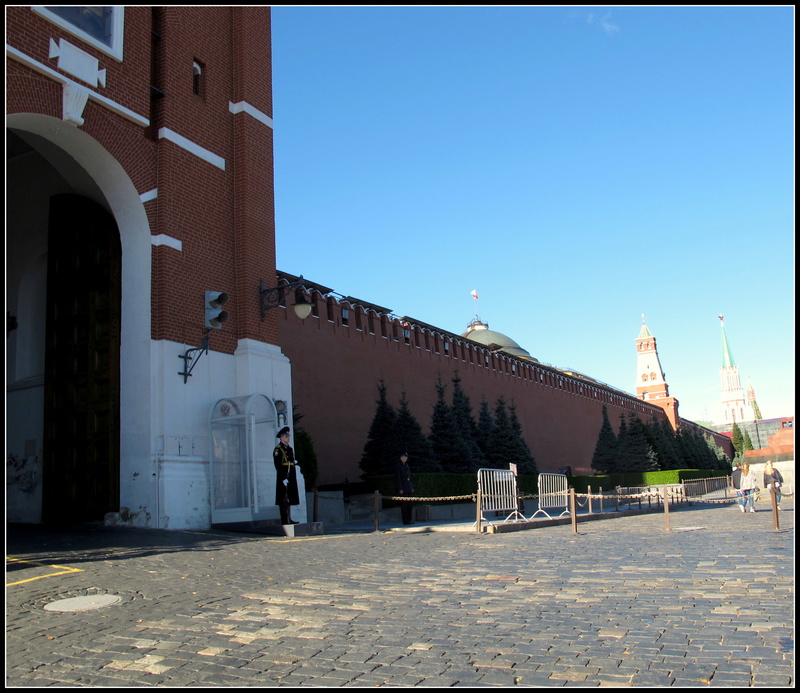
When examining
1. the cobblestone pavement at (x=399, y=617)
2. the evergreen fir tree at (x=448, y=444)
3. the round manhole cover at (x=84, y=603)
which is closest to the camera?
the cobblestone pavement at (x=399, y=617)

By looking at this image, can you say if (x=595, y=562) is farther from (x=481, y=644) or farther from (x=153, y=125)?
(x=153, y=125)

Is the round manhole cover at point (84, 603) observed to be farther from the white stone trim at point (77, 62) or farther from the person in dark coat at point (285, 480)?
the white stone trim at point (77, 62)

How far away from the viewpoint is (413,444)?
19.5 meters

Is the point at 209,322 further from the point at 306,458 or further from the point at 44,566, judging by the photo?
the point at 44,566

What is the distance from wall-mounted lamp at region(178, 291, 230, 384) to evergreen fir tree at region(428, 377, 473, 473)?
35.9ft

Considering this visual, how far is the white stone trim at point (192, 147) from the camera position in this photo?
1146 centimetres

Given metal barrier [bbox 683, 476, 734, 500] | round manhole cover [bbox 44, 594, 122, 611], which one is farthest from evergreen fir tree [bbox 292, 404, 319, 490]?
metal barrier [bbox 683, 476, 734, 500]

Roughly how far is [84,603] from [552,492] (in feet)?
41.0

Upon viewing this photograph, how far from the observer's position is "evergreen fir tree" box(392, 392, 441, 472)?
19.3 m

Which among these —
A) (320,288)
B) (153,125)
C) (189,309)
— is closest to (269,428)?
(189,309)

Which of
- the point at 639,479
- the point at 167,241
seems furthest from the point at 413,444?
the point at 639,479

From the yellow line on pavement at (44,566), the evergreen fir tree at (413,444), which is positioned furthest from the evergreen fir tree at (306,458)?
the yellow line on pavement at (44,566)

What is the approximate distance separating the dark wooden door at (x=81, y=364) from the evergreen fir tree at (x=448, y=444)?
11469 millimetres

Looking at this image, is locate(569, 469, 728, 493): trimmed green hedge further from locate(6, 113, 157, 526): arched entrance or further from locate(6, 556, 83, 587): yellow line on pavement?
locate(6, 556, 83, 587): yellow line on pavement
